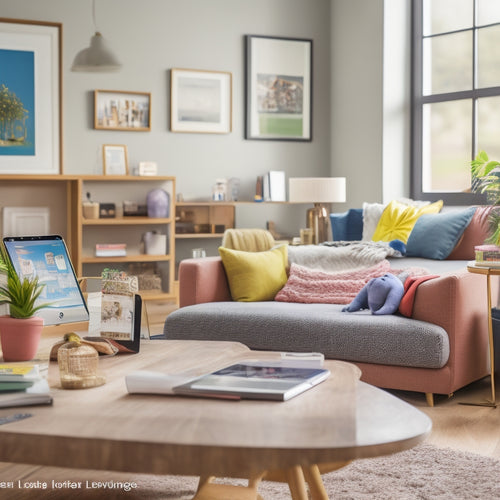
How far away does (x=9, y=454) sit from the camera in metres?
1.52

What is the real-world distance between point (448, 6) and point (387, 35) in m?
0.53

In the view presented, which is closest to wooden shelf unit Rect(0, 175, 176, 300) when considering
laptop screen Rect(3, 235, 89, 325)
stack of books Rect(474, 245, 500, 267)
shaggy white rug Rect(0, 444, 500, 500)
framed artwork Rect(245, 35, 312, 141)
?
framed artwork Rect(245, 35, 312, 141)

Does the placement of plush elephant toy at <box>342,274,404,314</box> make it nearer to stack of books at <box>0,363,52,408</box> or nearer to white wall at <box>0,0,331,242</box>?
stack of books at <box>0,363,52,408</box>

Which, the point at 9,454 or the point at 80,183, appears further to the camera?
the point at 80,183

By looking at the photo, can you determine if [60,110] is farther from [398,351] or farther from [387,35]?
[398,351]

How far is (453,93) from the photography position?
6484 mm

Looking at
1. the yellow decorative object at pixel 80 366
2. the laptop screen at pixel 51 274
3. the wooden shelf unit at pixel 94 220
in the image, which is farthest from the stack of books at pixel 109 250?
the yellow decorative object at pixel 80 366

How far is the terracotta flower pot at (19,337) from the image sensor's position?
7.23 ft

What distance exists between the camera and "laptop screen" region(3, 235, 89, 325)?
8.92 feet

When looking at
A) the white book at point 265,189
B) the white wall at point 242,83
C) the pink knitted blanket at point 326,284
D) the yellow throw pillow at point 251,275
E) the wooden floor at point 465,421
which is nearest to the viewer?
the wooden floor at point 465,421

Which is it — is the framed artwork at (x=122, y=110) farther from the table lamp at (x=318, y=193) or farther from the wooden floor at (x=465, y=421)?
the wooden floor at (x=465, y=421)

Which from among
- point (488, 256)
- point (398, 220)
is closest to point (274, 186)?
point (398, 220)

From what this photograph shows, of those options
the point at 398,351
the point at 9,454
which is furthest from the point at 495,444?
the point at 9,454

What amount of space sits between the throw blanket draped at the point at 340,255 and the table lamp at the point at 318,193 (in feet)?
4.59
